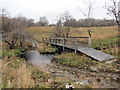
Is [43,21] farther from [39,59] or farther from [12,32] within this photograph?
[39,59]

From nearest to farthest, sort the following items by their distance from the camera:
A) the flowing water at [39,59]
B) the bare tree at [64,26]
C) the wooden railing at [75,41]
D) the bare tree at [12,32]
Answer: the flowing water at [39,59] → the wooden railing at [75,41] → the bare tree at [12,32] → the bare tree at [64,26]

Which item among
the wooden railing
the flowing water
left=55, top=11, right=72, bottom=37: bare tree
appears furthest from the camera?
left=55, top=11, right=72, bottom=37: bare tree

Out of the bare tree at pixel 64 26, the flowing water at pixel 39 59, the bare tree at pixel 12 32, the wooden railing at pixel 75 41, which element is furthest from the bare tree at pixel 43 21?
the flowing water at pixel 39 59

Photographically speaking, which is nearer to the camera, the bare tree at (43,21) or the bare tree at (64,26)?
the bare tree at (64,26)

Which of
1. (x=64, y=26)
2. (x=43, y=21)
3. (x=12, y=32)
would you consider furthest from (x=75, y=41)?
(x=43, y=21)

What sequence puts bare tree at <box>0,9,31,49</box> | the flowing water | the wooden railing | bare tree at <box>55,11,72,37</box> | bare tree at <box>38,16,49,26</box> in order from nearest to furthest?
the flowing water, the wooden railing, bare tree at <box>0,9,31,49</box>, bare tree at <box>55,11,72,37</box>, bare tree at <box>38,16,49,26</box>

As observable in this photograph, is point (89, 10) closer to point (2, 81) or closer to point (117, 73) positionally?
point (117, 73)

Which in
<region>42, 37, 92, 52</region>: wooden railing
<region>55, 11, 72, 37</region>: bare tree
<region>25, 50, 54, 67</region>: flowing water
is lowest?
<region>25, 50, 54, 67</region>: flowing water

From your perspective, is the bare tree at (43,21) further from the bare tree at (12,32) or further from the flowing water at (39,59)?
the flowing water at (39,59)

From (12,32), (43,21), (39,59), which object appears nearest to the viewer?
(39,59)

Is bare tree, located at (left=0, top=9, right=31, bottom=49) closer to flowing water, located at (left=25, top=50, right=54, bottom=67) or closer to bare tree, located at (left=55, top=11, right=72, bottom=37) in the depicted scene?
flowing water, located at (left=25, top=50, right=54, bottom=67)

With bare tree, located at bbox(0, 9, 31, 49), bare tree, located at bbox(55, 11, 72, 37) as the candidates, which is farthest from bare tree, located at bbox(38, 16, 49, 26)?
bare tree, located at bbox(0, 9, 31, 49)

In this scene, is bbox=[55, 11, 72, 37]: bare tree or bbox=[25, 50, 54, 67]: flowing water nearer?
bbox=[25, 50, 54, 67]: flowing water

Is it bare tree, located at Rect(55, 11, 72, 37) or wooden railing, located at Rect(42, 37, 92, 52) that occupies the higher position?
bare tree, located at Rect(55, 11, 72, 37)
